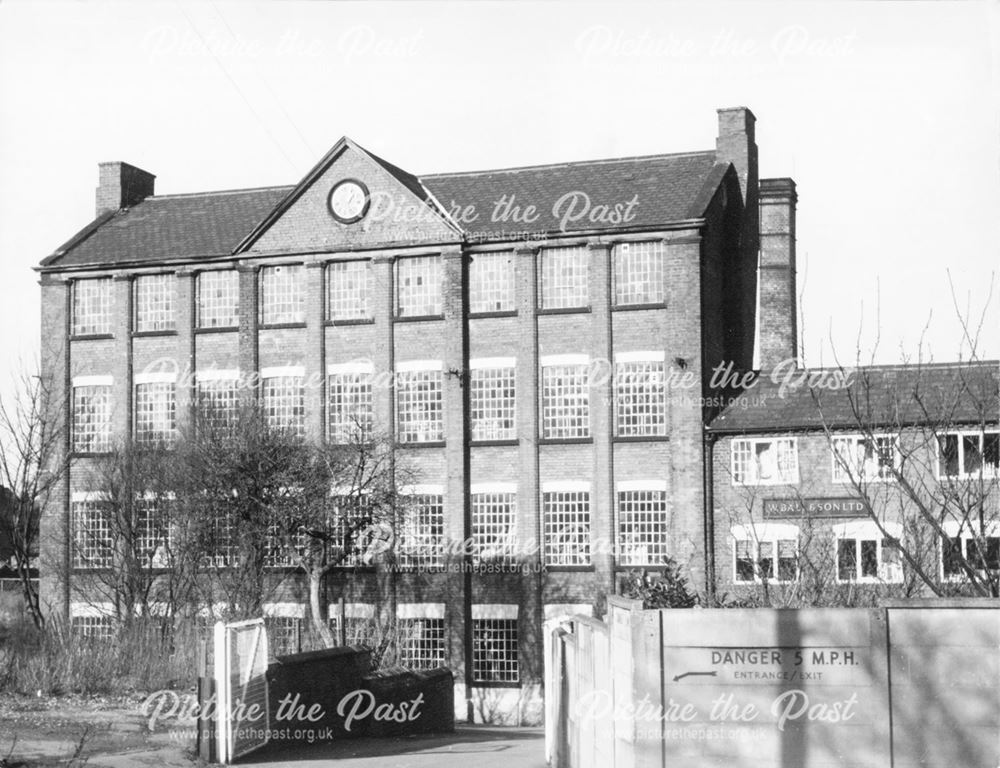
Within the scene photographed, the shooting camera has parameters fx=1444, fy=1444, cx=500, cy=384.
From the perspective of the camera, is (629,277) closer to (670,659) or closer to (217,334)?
(217,334)

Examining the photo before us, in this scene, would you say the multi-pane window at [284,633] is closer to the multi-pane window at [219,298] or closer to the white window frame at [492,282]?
the multi-pane window at [219,298]

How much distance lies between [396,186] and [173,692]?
685 inches

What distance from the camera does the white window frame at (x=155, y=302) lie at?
38.8 meters

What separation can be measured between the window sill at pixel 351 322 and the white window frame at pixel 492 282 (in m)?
2.66

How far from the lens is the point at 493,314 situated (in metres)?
36.2

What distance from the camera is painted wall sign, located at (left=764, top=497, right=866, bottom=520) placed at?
32.9 m

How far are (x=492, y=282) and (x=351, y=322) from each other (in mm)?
3829

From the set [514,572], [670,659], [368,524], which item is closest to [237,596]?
[368,524]

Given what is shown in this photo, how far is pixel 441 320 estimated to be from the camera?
36500mm

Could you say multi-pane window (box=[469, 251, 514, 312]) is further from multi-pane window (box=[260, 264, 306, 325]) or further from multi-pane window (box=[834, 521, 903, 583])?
multi-pane window (box=[834, 521, 903, 583])

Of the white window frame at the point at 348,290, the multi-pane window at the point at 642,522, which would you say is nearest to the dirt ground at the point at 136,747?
the multi-pane window at the point at 642,522

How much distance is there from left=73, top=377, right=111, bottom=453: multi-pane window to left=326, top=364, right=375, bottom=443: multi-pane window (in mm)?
6343

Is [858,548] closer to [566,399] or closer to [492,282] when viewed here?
[566,399]

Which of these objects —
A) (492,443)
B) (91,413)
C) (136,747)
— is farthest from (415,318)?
(136,747)
